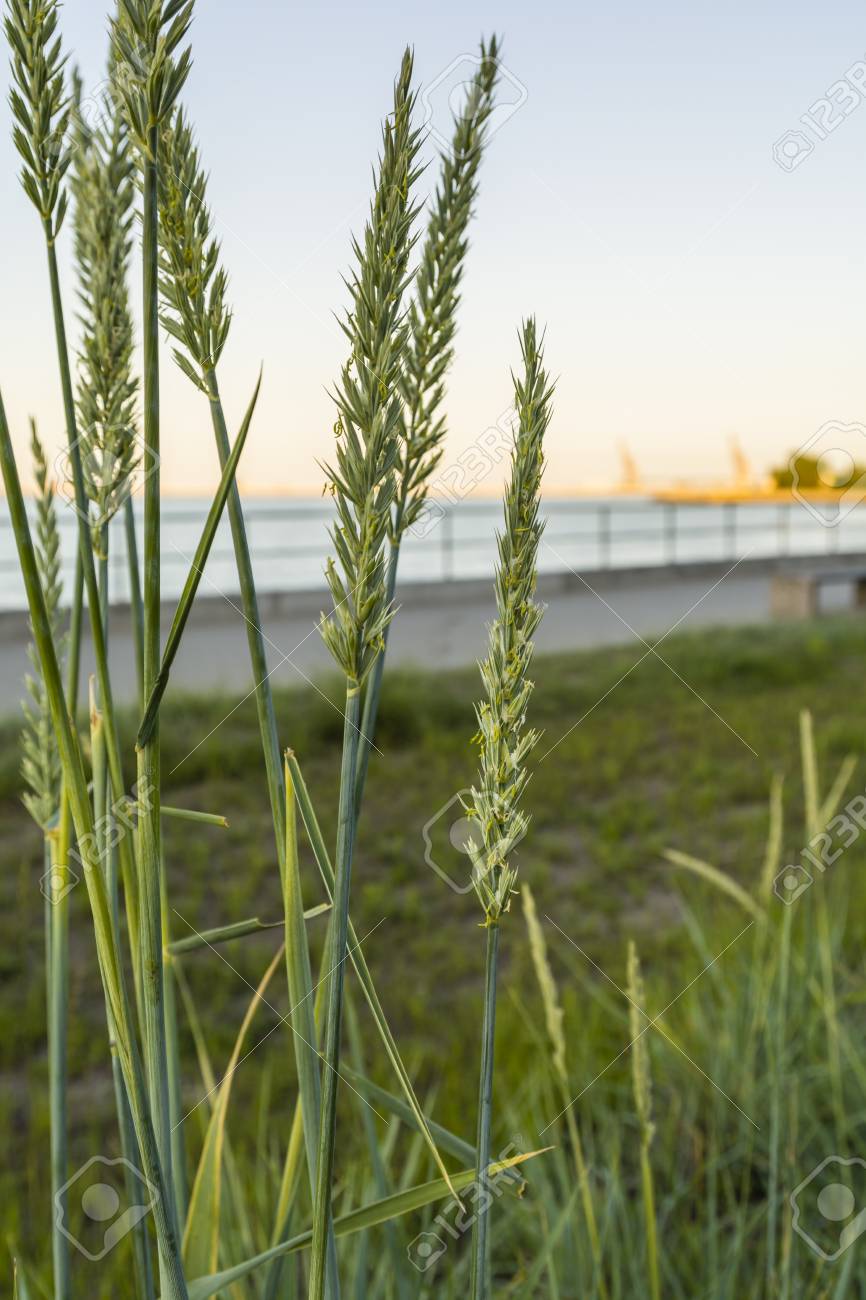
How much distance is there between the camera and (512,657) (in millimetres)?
377

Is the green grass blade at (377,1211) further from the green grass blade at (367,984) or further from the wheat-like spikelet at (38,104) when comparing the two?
the wheat-like spikelet at (38,104)

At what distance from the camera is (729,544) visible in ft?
47.3

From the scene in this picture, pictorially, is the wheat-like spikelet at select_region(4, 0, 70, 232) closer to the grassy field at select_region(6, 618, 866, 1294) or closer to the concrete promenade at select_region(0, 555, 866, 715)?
the grassy field at select_region(6, 618, 866, 1294)

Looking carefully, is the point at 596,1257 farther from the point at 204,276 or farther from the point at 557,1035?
the point at 204,276

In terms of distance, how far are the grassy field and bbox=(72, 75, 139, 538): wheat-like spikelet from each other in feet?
2.96

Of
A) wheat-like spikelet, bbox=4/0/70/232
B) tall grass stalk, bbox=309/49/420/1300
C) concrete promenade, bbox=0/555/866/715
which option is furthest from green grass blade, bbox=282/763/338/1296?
concrete promenade, bbox=0/555/866/715

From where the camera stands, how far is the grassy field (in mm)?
2350

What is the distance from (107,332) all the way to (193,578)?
0.57 feet

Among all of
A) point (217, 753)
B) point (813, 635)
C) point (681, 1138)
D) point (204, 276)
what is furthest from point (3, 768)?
point (813, 635)

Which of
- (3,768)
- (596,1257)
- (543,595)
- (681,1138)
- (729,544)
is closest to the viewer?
(596,1257)

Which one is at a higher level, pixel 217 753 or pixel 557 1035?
pixel 557 1035

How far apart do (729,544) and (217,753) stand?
35.6ft

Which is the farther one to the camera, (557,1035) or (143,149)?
(557,1035)

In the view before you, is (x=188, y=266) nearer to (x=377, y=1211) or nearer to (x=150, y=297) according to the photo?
(x=150, y=297)
